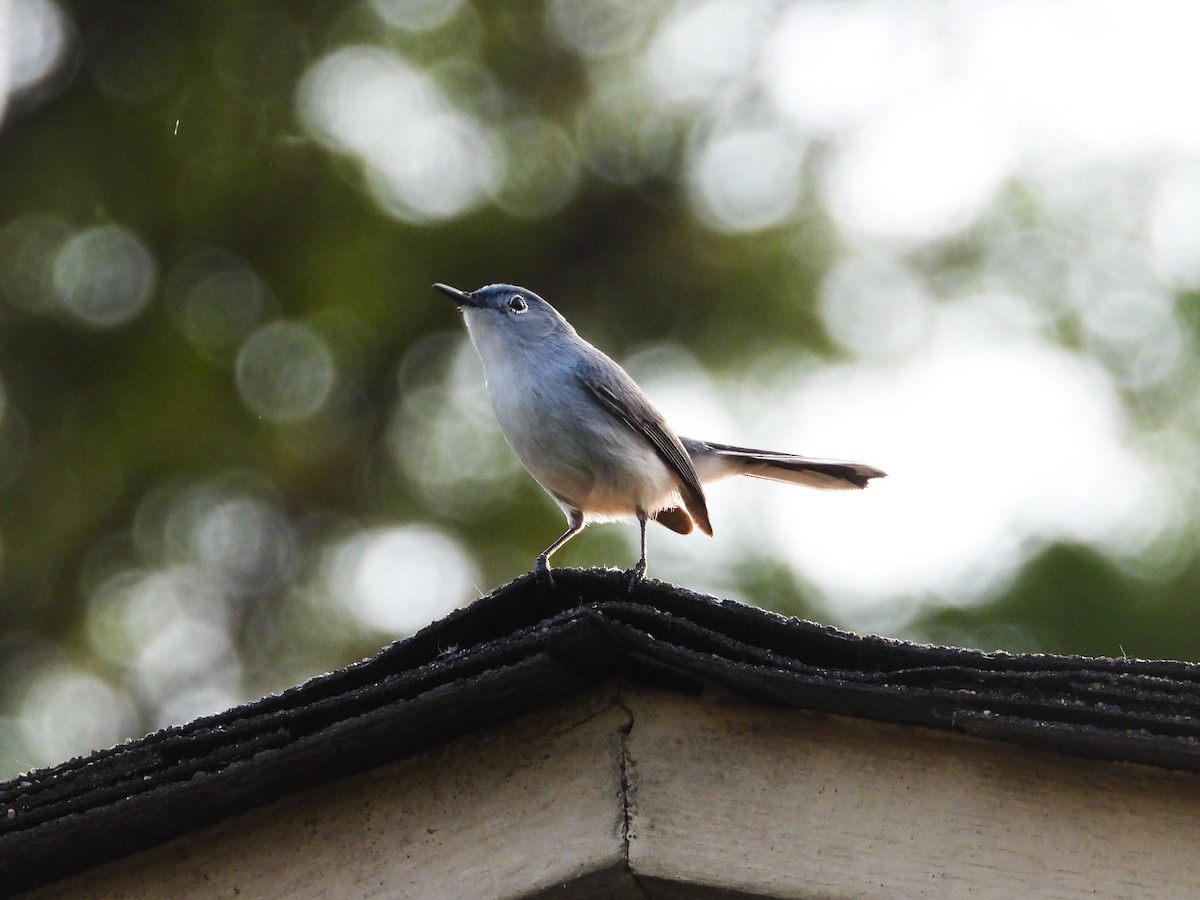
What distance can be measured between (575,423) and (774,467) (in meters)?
1.33

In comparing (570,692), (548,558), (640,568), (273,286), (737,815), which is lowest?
(273,286)

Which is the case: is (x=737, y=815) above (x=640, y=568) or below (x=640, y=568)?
above

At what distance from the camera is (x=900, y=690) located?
2.44 m

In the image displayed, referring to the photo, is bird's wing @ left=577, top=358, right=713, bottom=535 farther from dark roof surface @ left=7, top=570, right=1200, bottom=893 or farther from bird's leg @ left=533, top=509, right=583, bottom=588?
dark roof surface @ left=7, top=570, right=1200, bottom=893

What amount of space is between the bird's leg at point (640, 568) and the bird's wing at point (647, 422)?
0.61 feet

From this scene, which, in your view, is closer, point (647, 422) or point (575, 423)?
point (575, 423)

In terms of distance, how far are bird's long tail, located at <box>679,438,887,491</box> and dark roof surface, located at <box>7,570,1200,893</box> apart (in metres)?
2.57

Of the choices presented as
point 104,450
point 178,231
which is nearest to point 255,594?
point 104,450

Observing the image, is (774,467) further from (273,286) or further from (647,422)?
(273,286)

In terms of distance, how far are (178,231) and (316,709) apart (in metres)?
6.32

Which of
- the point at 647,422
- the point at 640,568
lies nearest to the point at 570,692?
the point at 640,568

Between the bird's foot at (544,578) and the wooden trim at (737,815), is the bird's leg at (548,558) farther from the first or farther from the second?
the wooden trim at (737,815)

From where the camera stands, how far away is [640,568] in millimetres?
4184

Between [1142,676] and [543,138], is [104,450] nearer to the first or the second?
[543,138]
